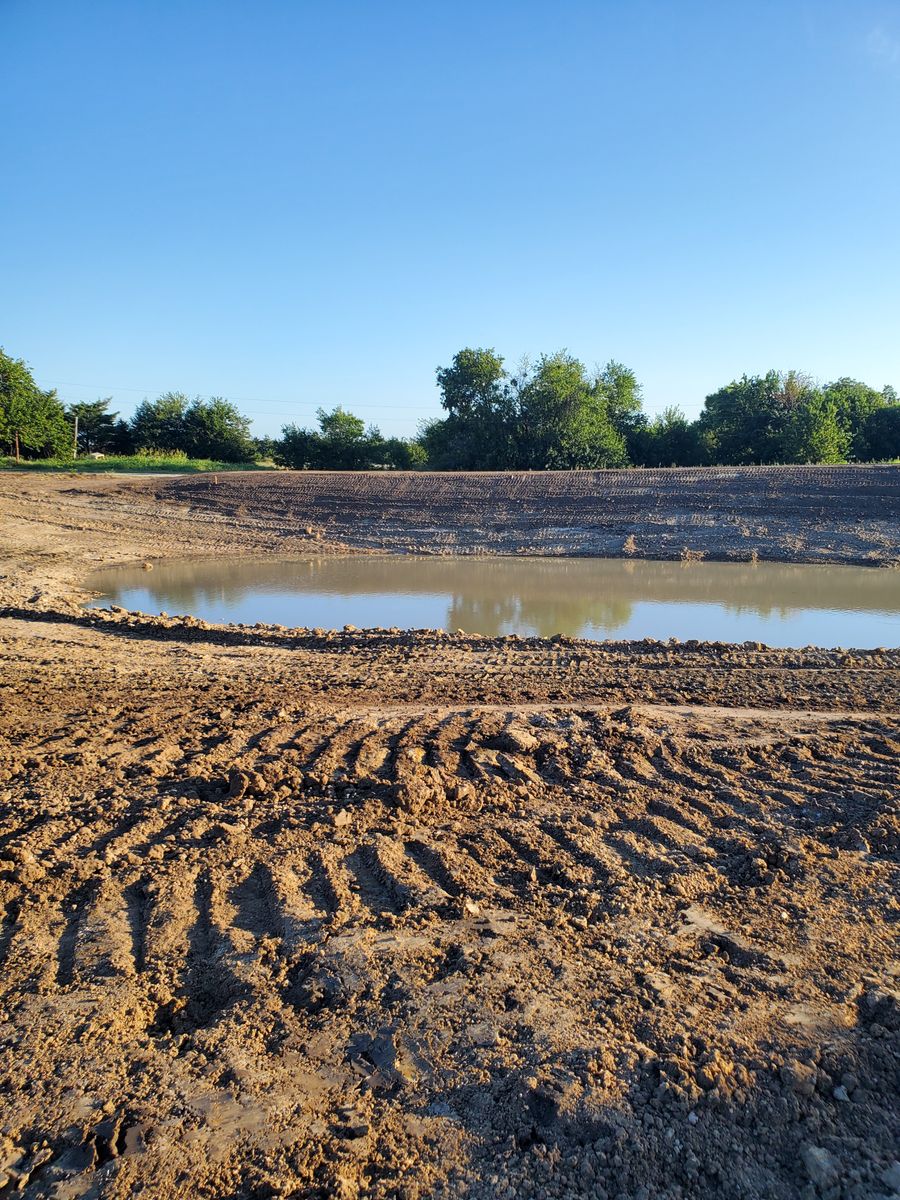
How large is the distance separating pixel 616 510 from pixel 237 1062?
20.7 metres

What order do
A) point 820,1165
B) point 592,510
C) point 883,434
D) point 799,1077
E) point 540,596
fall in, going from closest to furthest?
point 820,1165 → point 799,1077 → point 540,596 → point 592,510 → point 883,434

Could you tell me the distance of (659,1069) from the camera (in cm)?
255

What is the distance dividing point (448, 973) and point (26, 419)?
36.9 m

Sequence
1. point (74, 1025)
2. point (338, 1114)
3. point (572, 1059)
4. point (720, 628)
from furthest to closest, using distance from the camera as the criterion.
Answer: point (720, 628)
point (74, 1025)
point (572, 1059)
point (338, 1114)

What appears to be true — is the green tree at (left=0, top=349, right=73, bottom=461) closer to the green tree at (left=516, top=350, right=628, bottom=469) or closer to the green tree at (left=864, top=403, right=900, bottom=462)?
the green tree at (left=516, top=350, right=628, bottom=469)

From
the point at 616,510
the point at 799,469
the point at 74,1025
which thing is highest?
the point at 799,469

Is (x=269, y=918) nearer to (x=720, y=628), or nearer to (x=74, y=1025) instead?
(x=74, y=1025)

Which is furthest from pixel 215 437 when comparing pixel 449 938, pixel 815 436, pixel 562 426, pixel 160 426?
pixel 449 938

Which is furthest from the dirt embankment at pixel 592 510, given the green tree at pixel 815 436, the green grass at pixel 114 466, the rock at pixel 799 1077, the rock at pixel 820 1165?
the rock at pixel 820 1165

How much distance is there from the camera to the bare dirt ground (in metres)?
2.30

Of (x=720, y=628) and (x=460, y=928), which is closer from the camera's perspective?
(x=460, y=928)

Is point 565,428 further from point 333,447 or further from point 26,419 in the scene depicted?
point 26,419

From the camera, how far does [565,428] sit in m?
32.4

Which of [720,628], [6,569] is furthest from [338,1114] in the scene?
[6,569]
